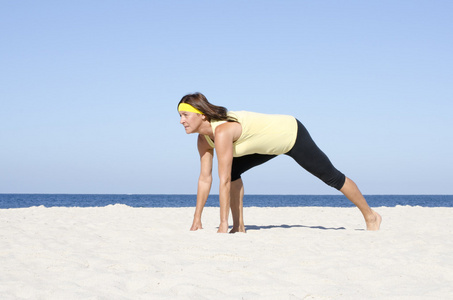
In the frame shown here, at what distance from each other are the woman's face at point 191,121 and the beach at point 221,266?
1.01 meters

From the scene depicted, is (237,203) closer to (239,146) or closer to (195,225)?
(195,225)

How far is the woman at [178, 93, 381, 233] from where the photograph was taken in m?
4.11

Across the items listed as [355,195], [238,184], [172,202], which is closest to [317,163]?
[355,195]

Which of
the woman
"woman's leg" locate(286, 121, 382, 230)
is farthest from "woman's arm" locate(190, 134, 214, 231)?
"woman's leg" locate(286, 121, 382, 230)

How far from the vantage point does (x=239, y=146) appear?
423 centimetres

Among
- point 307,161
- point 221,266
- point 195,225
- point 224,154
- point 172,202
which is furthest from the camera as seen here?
point 172,202

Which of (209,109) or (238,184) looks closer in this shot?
(209,109)

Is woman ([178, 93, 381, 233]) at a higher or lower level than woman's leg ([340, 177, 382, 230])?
higher

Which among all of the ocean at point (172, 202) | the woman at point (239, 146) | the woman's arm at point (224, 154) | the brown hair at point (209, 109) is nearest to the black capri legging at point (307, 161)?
the woman at point (239, 146)

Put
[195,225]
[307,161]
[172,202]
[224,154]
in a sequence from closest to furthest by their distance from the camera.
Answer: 1. [224,154]
2. [307,161]
3. [195,225]
4. [172,202]

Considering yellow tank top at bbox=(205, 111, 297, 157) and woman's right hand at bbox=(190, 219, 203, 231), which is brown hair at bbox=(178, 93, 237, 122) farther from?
woman's right hand at bbox=(190, 219, 203, 231)

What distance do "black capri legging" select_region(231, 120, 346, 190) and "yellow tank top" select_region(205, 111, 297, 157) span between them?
0.32 ft

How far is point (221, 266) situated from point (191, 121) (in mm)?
1754

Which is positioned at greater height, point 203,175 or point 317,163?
point 317,163
